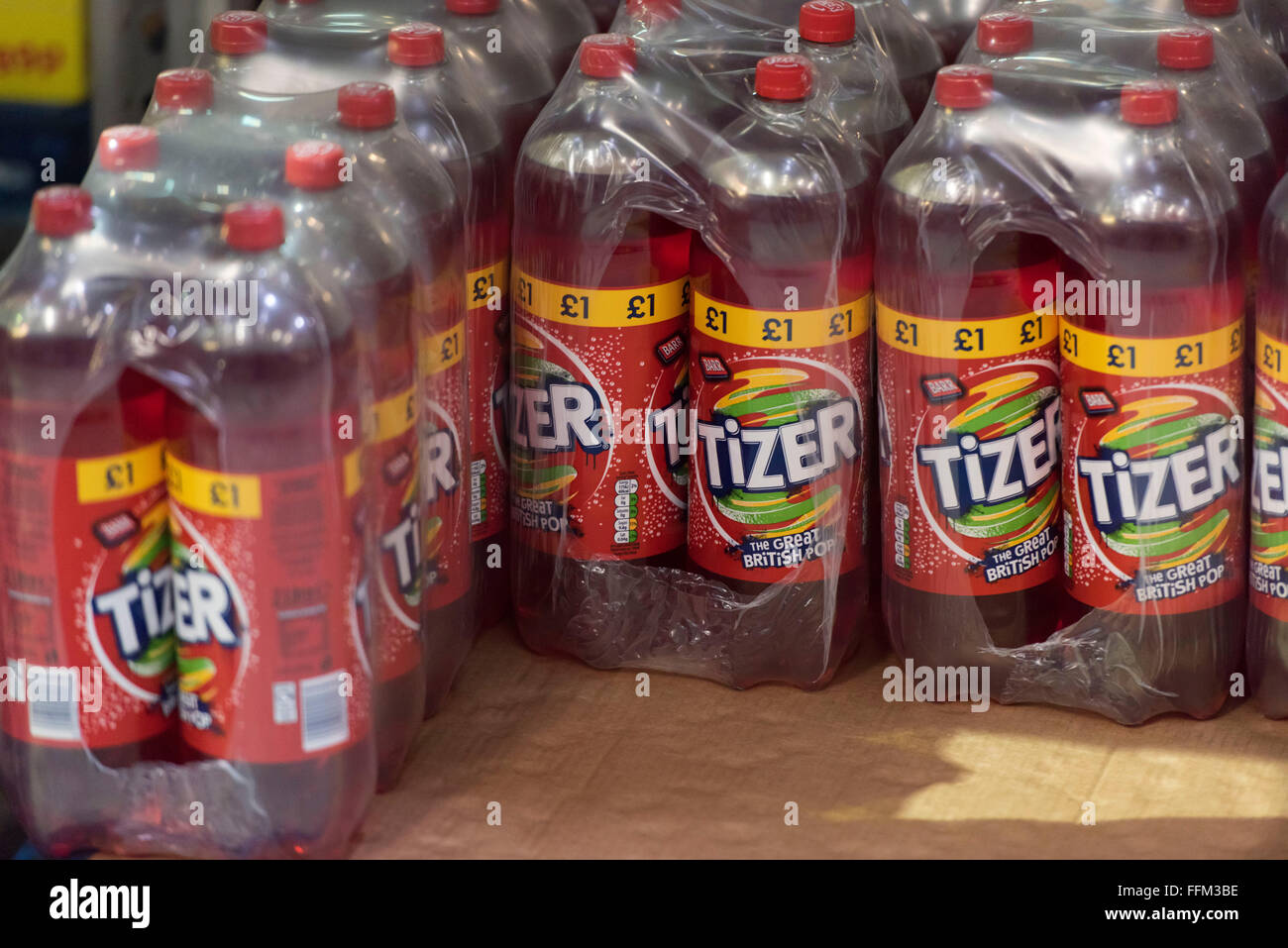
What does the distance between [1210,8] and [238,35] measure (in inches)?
35.4

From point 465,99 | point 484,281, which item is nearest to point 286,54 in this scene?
point 465,99

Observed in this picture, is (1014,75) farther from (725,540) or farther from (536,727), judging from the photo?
(536,727)

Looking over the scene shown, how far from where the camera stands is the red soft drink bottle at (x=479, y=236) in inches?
64.9

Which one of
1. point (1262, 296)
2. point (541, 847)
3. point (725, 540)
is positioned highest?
point (1262, 296)

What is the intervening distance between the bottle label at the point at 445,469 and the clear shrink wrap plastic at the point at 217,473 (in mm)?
48

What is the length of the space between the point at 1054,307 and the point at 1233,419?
6.9 inches

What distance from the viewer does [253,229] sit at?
131 centimetres

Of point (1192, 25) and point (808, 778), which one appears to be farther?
point (1192, 25)

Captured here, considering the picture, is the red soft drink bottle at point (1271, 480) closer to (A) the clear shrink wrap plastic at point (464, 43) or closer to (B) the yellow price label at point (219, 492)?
(A) the clear shrink wrap plastic at point (464, 43)

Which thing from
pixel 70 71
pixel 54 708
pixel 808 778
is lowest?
pixel 808 778

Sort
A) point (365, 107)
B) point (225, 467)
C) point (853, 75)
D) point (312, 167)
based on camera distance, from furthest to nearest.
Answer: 1. point (853, 75)
2. point (365, 107)
3. point (312, 167)
4. point (225, 467)

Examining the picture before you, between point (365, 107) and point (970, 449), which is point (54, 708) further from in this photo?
point (970, 449)

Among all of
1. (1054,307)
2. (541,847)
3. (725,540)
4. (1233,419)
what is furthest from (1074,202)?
(541,847)

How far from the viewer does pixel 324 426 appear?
1317mm
